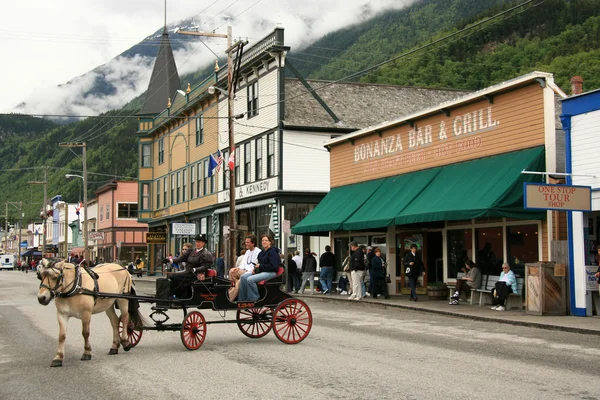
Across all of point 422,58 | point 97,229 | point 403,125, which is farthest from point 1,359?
point 97,229

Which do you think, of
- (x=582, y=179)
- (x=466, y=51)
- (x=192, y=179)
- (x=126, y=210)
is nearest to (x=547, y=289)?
(x=582, y=179)

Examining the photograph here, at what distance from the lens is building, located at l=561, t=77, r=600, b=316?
1844 cm

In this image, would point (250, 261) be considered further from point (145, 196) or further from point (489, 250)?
point (145, 196)

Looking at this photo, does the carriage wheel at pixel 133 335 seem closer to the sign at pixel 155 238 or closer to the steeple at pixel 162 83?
the sign at pixel 155 238

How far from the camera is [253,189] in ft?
134

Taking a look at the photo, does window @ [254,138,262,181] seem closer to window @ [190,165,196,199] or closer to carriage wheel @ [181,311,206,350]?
window @ [190,165,196,199]

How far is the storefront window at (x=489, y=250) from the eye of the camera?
2248cm

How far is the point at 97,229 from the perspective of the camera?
84.0 metres

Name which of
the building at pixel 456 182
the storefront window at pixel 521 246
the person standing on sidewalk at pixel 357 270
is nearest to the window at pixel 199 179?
the building at pixel 456 182

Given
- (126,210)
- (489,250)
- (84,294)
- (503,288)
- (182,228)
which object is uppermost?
(126,210)

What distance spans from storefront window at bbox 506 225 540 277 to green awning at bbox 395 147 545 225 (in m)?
1.28

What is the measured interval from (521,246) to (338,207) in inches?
370

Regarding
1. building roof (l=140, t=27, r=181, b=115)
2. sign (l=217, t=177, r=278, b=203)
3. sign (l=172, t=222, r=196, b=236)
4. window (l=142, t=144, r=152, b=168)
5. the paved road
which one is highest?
building roof (l=140, t=27, r=181, b=115)

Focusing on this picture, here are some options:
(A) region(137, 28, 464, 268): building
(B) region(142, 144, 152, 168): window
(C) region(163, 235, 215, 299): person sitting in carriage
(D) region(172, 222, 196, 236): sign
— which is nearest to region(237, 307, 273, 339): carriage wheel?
(C) region(163, 235, 215, 299): person sitting in carriage
